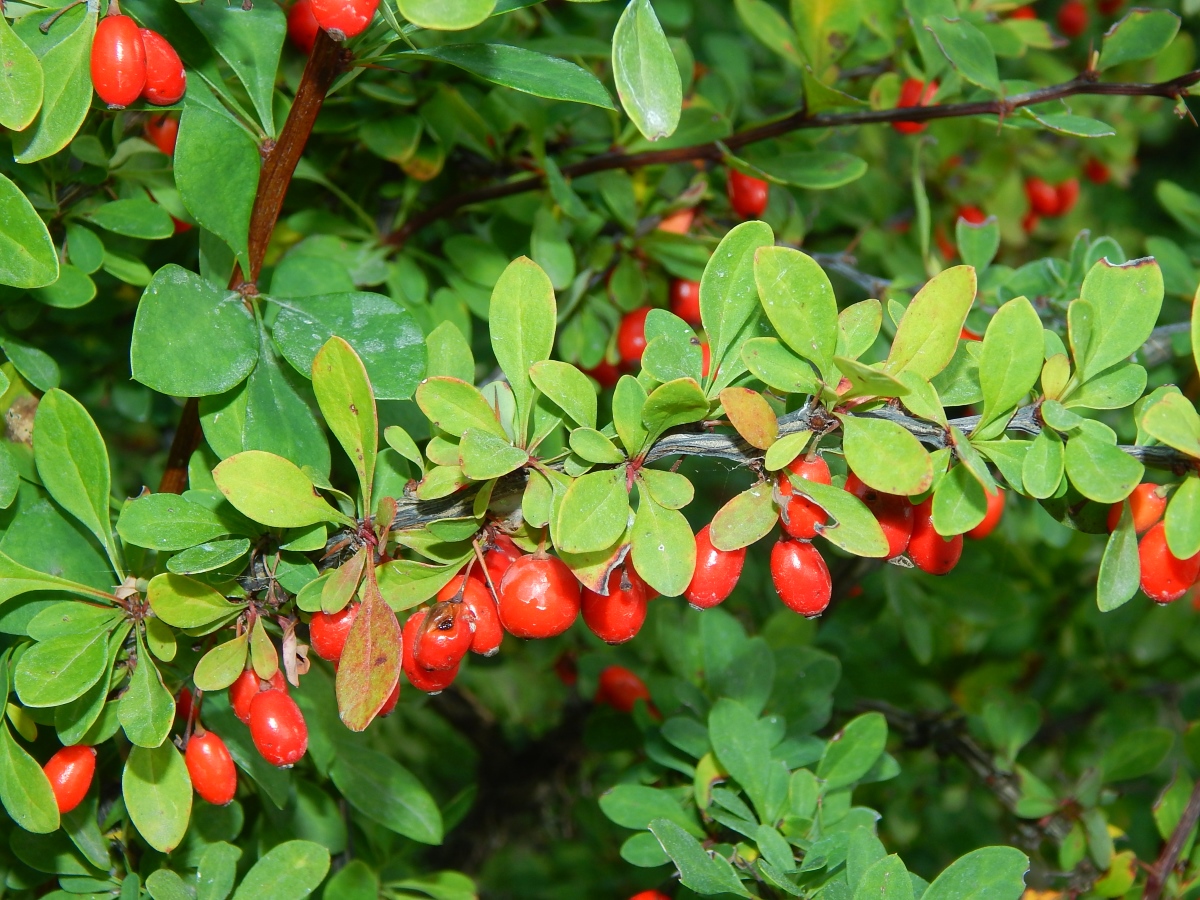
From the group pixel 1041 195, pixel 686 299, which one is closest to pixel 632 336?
pixel 686 299

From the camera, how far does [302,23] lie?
1293 mm

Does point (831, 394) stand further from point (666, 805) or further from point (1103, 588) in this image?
point (666, 805)

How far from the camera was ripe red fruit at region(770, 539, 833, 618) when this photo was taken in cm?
93

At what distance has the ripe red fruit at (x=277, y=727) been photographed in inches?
37.7

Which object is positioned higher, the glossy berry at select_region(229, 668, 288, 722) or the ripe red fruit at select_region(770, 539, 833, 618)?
the ripe red fruit at select_region(770, 539, 833, 618)

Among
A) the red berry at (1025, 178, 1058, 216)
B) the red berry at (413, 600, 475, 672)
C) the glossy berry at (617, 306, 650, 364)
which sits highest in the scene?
the red berry at (413, 600, 475, 672)

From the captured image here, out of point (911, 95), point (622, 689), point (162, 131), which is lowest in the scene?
point (622, 689)

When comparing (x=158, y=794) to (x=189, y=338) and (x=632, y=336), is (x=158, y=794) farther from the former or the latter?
(x=632, y=336)

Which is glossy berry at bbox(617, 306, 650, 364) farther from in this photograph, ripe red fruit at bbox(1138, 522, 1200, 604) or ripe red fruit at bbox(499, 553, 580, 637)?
ripe red fruit at bbox(1138, 522, 1200, 604)

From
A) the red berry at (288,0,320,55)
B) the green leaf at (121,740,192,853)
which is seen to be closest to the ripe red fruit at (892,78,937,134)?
the red berry at (288,0,320,55)

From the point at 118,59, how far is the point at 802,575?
0.77 m

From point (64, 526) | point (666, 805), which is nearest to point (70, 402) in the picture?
point (64, 526)

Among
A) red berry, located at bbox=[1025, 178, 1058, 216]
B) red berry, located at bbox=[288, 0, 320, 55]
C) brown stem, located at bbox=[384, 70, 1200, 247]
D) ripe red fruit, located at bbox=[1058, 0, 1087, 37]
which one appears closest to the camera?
red berry, located at bbox=[288, 0, 320, 55]

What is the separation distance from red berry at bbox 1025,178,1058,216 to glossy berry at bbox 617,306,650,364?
49.0 inches
